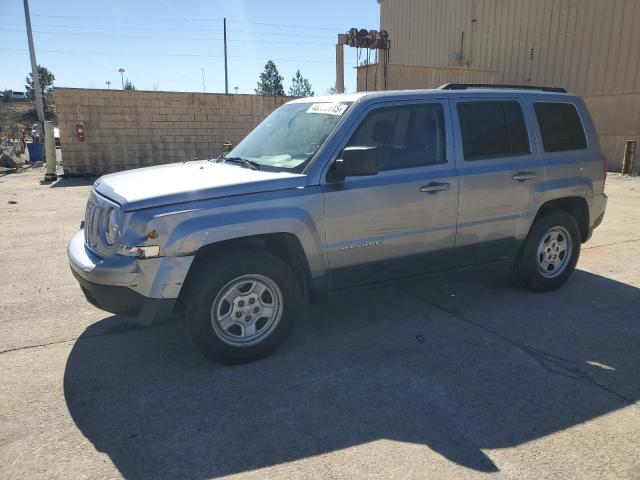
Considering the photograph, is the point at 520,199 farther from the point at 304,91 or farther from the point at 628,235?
the point at 304,91

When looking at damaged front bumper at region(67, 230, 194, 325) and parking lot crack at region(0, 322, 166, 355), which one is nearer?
damaged front bumper at region(67, 230, 194, 325)

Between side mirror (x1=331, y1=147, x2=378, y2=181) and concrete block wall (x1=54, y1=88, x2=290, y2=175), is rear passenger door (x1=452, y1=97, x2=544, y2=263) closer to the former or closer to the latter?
side mirror (x1=331, y1=147, x2=378, y2=181)

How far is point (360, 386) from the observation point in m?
3.48

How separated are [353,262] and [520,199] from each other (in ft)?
6.29

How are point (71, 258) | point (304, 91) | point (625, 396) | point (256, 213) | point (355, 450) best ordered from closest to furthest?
1. point (355, 450)
2. point (625, 396)
3. point (256, 213)
4. point (71, 258)
5. point (304, 91)

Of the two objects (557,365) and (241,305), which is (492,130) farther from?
(241,305)

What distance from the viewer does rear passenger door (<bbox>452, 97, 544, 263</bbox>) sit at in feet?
15.0

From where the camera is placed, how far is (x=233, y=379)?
358cm

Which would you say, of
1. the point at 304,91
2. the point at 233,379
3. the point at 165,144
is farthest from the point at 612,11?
the point at 304,91

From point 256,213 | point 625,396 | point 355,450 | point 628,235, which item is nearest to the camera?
point 355,450

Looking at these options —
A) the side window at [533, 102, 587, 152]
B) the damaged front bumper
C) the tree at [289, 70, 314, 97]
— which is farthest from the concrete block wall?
the tree at [289, 70, 314, 97]

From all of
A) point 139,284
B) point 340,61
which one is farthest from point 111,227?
point 340,61

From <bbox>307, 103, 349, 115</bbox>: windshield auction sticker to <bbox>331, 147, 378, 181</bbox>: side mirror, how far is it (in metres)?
0.56

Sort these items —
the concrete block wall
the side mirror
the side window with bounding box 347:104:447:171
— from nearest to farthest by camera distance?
1. the side mirror
2. the side window with bounding box 347:104:447:171
3. the concrete block wall
